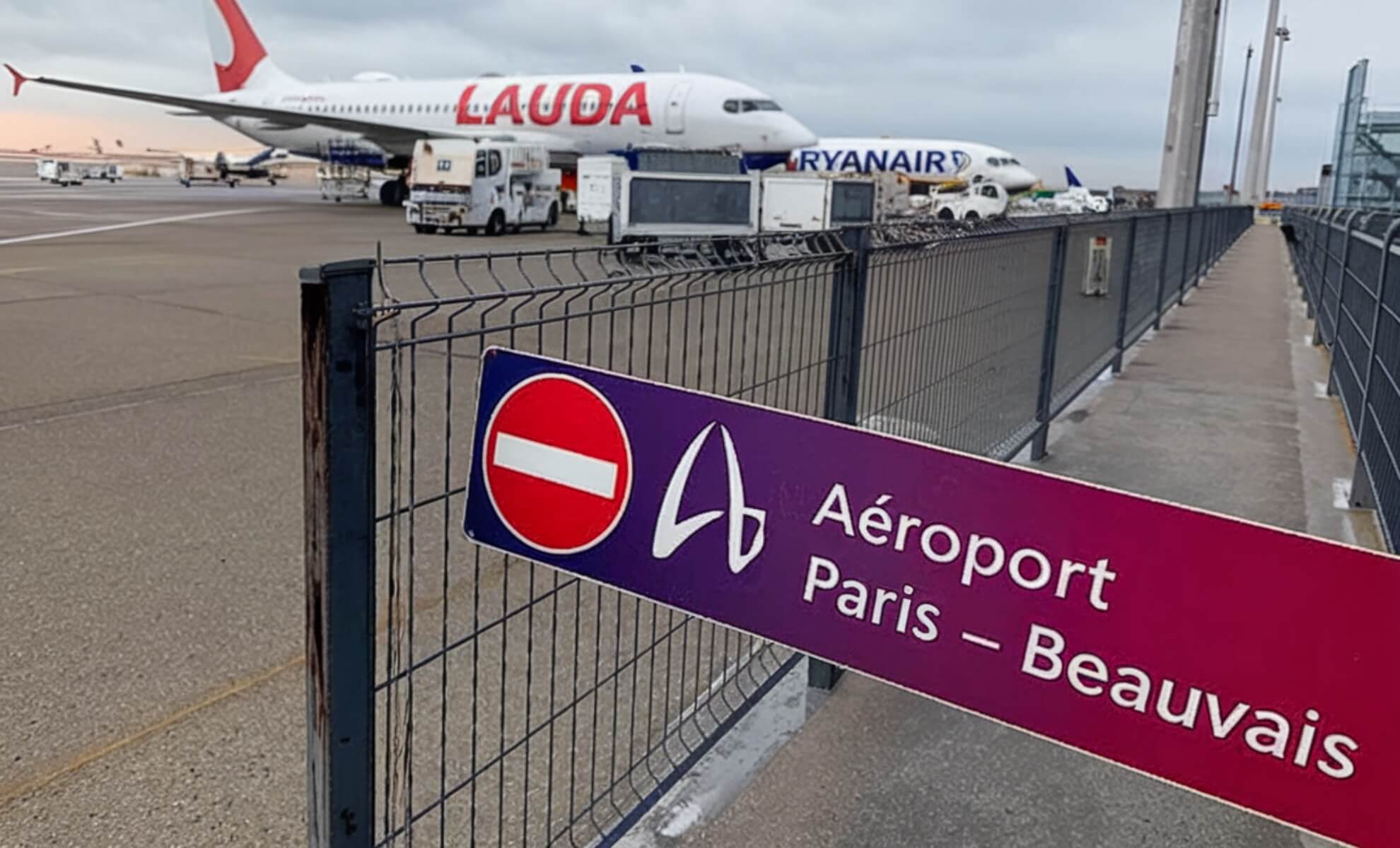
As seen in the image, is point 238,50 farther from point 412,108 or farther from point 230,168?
point 230,168

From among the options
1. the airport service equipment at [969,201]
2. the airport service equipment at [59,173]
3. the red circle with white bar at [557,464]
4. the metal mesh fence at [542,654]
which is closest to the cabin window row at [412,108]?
the airport service equipment at [969,201]

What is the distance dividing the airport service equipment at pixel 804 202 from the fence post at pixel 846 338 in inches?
697

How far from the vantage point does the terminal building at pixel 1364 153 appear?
1240 inches

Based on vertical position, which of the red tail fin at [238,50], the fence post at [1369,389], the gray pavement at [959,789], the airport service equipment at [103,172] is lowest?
the gray pavement at [959,789]

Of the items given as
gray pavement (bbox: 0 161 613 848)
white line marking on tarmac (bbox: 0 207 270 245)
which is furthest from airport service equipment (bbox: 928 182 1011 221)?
gray pavement (bbox: 0 161 613 848)

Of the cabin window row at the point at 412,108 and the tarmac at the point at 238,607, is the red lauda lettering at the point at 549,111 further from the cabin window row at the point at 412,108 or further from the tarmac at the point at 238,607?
the tarmac at the point at 238,607

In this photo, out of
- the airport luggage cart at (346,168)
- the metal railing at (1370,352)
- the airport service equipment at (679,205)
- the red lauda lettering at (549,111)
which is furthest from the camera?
the airport luggage cart at (346,168)

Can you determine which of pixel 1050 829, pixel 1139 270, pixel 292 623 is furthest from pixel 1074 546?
pixel 1139 270

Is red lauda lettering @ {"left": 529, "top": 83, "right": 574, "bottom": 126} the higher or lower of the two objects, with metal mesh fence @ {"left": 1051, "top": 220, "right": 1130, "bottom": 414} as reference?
higher

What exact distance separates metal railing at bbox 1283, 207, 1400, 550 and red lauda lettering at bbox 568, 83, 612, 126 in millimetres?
25731

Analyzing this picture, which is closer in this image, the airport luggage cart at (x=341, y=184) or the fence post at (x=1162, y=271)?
the fence post at (x=1162, y=271)

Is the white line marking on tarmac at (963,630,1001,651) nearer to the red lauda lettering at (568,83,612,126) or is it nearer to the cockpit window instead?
the cockpit window

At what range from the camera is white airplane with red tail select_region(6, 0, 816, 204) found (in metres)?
32.9

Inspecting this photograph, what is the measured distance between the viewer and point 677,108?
108 feet
